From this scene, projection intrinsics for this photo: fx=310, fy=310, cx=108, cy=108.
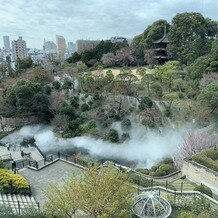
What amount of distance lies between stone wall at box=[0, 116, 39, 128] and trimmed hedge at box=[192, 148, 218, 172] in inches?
883

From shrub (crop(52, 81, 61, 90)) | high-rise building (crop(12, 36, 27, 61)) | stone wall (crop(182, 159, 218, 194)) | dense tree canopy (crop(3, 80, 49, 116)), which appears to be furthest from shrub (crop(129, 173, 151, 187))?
high-rise building (crop(12, 36, 27, 61))

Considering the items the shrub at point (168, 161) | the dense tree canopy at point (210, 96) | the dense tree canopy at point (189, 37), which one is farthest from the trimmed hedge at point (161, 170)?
the dense tree canopy at point (189, 37)

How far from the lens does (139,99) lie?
3678cm

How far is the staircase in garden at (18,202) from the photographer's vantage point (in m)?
14.0

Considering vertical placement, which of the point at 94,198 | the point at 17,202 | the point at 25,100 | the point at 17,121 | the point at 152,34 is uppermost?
the point at 152,34

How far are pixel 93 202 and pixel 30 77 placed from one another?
111ft

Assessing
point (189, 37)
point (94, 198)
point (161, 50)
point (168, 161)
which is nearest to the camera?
point (94, 198)

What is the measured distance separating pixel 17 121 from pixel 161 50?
28.5m

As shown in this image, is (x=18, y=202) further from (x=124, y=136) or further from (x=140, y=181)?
(x=124, y=136)

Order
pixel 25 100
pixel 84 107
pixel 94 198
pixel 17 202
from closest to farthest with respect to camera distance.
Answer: pixel 94 198 < pixel 17 202 < pixel 25 100 < pixel 84 107

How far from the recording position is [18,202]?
14109mm

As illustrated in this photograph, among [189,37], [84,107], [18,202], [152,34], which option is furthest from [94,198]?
[152,34]

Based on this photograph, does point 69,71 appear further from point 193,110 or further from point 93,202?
point 93,202

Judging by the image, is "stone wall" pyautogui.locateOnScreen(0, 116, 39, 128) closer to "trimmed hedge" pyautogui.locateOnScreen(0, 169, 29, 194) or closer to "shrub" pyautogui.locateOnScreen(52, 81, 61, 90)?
"shrub" pyautogui.locateOnScreen(52, 81, 61, 90)
